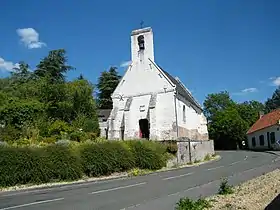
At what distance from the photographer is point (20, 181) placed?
17203 millimetres

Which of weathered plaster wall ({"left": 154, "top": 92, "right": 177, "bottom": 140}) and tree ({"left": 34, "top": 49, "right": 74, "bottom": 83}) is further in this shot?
tree ({"left": 34, "top": 49, "right": 74, "bottom": 83})

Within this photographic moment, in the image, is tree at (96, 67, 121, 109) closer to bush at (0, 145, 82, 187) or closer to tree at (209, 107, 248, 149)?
tree at (209, 107, 248, 149)

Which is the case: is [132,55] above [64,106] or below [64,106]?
above

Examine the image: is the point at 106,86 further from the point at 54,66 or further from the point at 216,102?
the point at 216,102

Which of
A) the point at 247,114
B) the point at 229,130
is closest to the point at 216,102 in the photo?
the point at 247,114

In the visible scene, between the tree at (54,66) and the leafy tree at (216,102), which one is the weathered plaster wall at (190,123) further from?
the leafy tree at (216,102)

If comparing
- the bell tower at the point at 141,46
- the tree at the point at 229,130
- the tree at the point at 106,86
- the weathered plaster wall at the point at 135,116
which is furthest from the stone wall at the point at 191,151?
the tree at the point at 106,86

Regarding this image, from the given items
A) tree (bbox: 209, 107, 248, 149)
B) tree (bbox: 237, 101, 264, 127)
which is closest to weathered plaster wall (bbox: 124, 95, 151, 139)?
tree (bbox: 209, 107, 248, 149)

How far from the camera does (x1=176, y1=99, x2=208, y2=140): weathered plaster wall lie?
39925 millimetres

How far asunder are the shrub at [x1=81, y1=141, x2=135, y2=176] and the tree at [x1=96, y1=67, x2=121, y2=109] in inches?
1975

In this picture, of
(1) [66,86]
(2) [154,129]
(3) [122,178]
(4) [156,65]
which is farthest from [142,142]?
(1) [66,86]

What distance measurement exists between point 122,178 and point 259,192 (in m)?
11.7

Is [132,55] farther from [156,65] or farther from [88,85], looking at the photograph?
[88,85]

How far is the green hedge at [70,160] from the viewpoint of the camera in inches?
671
